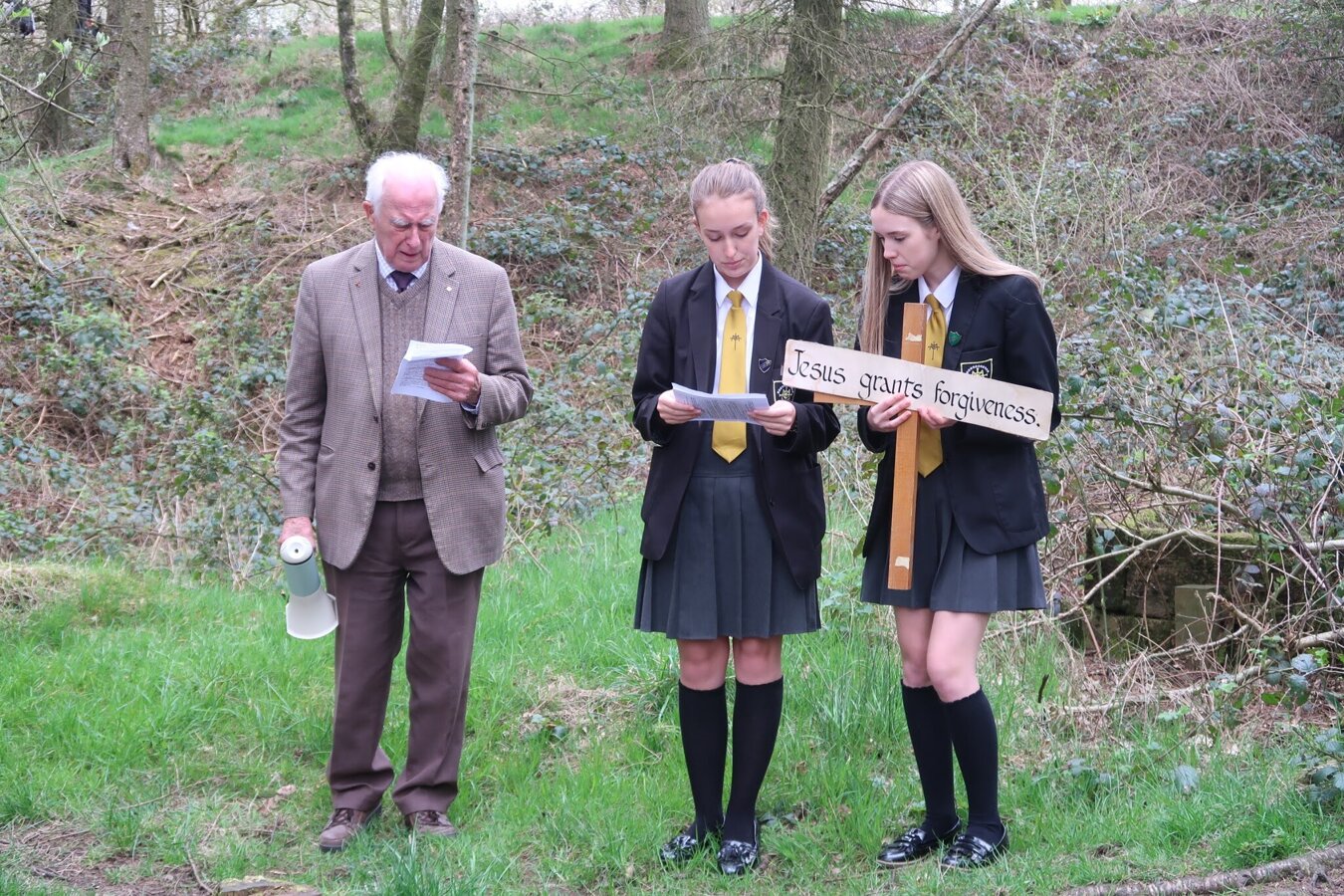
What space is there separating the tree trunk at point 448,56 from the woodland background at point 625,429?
0.20 m

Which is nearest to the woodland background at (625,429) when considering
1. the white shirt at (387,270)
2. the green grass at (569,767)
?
the green grass at (569,767)

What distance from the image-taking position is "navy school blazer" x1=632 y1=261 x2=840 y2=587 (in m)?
3.87

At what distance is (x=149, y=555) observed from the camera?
863cm

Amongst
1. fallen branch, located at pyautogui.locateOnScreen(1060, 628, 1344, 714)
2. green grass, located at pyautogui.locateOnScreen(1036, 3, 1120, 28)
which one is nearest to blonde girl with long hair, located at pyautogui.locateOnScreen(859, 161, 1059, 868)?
fallen branch, located at pyautogui.locateOnScreen(1060, 628, 1344, 714)

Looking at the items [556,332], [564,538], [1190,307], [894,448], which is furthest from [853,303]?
[894,448]

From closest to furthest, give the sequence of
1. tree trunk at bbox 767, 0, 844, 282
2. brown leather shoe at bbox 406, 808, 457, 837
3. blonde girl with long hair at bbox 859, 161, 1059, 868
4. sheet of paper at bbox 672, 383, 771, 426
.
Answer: sheet of paper at bbox 672, 383, 771, 426 → blonde girl with long hair at bbox 859, 161, 1059, 868 → brown leather shoe at bbox 406, 808, 457, 837 → tree trunk at bbox 767, 0, 844, 282

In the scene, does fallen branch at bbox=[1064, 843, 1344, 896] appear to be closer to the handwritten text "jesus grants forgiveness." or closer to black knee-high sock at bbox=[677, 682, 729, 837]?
black knee-high sock at bbox=[677, 682, 729, 837]

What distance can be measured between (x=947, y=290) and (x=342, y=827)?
2.76 m

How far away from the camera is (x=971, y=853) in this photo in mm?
3742

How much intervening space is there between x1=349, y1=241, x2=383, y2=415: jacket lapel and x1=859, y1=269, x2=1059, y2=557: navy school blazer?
1.90 m

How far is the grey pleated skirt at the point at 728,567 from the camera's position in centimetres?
387

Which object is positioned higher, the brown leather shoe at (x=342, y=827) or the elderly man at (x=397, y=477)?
the elderly man at (x=397, y=477)

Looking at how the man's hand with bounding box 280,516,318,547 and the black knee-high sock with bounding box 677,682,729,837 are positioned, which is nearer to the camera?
the black knee-high sock with bounding box 677,682,729,837

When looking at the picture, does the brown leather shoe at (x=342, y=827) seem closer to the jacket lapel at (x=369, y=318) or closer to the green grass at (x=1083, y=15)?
the jacket lapel at (x=369, y=318)
